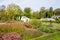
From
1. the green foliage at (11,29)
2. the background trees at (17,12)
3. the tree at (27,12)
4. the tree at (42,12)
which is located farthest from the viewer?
the tree at (42,12)

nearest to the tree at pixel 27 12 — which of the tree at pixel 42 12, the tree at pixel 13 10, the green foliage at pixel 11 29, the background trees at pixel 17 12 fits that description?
the background trees at pixel 17 12

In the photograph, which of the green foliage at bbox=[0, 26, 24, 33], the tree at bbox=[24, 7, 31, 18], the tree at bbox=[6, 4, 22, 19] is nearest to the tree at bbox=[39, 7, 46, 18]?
the tree at bbox=[24, 7, 31, 18]

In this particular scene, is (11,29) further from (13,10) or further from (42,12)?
(42,12)

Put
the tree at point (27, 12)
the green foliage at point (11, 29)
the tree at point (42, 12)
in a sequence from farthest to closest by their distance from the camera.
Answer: the tree at point (42, 12) → the tree at point (27, 12) → the green foliage at point (11, 29)

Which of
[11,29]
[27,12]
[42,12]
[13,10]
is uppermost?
[11,29]

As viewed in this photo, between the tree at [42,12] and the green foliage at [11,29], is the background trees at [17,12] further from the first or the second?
the green foliage at [11,29]

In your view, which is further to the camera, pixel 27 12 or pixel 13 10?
pixel 27 12

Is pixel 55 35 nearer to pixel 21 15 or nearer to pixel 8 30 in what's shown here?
pixel 8 30

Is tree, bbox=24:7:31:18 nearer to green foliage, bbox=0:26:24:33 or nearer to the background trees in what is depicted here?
the background trees

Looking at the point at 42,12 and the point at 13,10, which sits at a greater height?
the point at 13,10

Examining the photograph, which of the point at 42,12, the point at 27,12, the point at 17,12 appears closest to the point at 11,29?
the point at 17,12

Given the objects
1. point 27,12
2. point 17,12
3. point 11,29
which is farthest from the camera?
point 27,12

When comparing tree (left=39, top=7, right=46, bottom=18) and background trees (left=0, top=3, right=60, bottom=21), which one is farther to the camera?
tree (left=39, top=7, right=46, bottom=18)

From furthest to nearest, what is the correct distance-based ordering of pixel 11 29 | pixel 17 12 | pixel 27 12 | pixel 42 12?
pixel 42 12 → pixel 27 12 → pixel 17 12 → pixel 11 29
